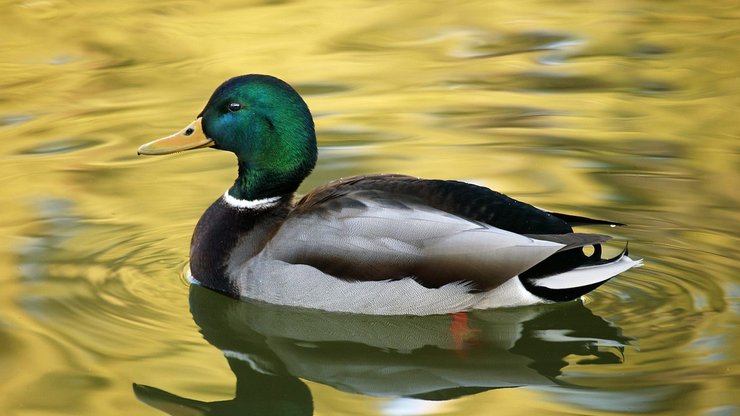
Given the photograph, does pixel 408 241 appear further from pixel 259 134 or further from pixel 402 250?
pixel 259 134

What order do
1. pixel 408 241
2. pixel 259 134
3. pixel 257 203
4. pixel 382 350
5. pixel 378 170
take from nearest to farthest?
pixel 382 350
pixel 408 241
pixel 259 134
pixel 257 203
pixel 378 170

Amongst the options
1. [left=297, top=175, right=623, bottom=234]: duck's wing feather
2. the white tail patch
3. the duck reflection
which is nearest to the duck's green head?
[left=297, top=175, right=623, bottom=234]: duck's wing feather

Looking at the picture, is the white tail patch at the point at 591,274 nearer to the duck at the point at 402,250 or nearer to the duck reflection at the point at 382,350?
the duck at the point at 402,250

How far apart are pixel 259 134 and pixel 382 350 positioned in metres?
1.34

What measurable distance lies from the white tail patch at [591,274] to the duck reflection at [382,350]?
0.78 ft

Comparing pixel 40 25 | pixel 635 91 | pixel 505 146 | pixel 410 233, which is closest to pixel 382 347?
pixel 410 233

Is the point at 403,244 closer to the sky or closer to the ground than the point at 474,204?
closer to the ground

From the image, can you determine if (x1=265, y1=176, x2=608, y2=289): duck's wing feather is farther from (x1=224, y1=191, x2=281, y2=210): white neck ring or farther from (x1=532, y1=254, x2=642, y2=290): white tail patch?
(x1=224, y1=191, x2=281, y2=210): white neck ring

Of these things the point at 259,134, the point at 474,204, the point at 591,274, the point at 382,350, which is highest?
the point at 259,134

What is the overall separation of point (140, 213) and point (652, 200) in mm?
2972

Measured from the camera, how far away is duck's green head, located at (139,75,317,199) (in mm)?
6617

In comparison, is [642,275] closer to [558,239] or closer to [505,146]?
[558,239]

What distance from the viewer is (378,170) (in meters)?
8.38

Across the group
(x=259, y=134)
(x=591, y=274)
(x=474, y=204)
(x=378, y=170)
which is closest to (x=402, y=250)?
(x=474, y=204)
